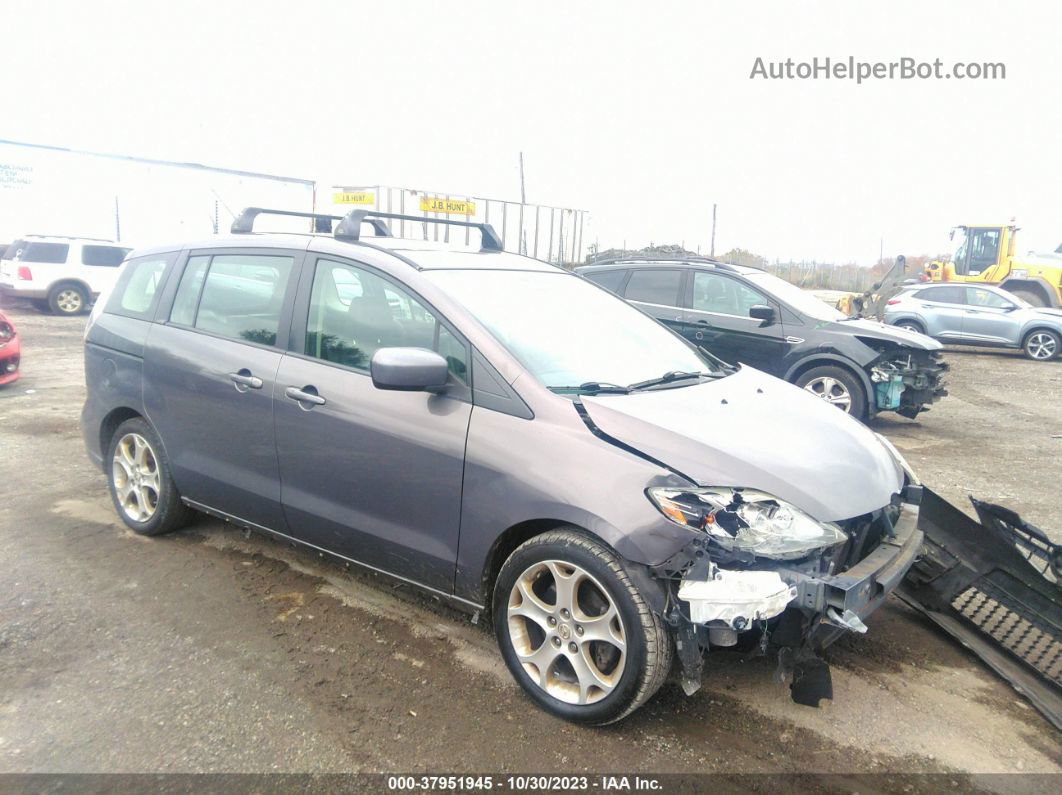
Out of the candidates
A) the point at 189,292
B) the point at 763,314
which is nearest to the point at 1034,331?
the point at 763,314

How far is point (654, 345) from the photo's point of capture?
3.93 metres

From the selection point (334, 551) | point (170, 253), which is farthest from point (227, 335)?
point (334, 551)

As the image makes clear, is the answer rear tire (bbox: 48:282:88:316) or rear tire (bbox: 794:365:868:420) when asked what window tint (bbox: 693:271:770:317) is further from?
rear tire (bbox: 48:282:88:316)

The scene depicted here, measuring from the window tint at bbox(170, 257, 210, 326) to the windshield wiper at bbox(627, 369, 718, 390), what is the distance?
2.48 metres

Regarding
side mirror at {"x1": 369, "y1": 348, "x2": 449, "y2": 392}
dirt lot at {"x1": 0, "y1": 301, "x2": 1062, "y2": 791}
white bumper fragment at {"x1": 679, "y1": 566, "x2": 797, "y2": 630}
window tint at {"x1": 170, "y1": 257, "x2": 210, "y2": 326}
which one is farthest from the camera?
window tint at {"x1": 170, "y1": 257, "x2": 210, "y2": 326}

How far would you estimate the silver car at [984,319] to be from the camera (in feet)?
52.1

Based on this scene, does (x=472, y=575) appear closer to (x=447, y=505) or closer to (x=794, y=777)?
(x=447, y=505)

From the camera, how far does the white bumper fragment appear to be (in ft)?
7.93

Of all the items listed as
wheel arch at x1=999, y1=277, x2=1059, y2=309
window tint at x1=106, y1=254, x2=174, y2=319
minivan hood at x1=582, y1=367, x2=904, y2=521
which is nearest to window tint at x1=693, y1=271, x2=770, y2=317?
minivan hood at x1=582, y1=367, x2=904, y2=521

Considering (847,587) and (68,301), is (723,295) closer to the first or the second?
(847,587)

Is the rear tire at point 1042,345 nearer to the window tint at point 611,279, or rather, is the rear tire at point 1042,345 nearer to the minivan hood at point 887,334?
the minivan hood at point 887,334

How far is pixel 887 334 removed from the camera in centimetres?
812

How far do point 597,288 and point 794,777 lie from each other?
8.81 feet

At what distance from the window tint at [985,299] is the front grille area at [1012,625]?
15.1 meters
